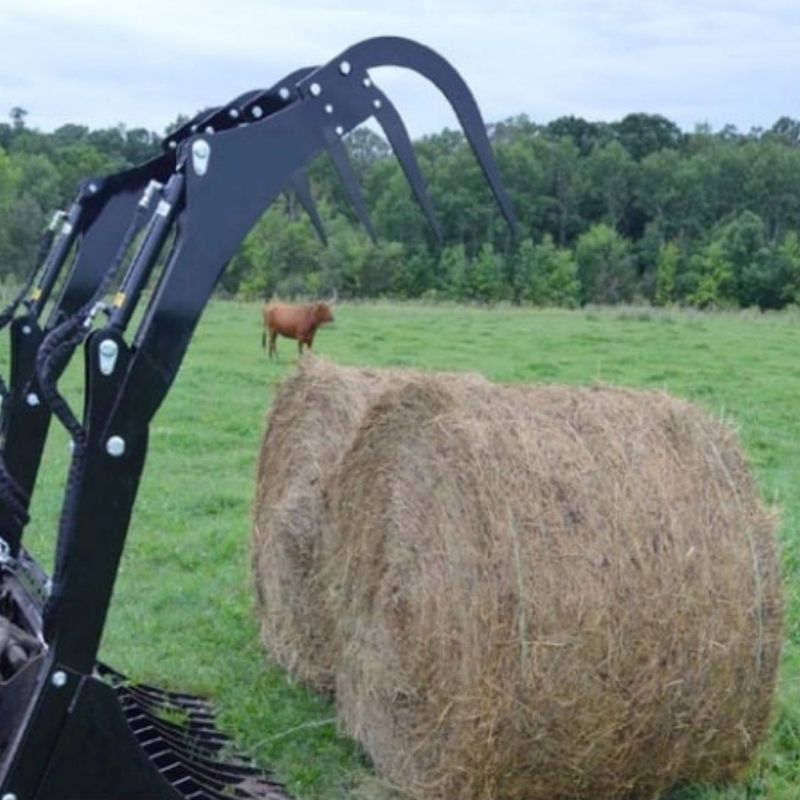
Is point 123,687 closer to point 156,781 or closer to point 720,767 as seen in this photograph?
point 156,781

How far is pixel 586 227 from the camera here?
37.0 meters

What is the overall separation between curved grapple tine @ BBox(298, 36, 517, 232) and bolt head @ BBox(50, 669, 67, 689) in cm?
134

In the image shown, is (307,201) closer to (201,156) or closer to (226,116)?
(226,116)

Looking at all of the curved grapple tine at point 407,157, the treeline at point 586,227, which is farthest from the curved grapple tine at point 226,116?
the treeline at point 586,227

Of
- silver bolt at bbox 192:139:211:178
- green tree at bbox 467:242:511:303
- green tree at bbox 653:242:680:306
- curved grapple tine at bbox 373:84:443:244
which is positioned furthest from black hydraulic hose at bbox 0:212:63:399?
green tree at bbox 653:242:680:306

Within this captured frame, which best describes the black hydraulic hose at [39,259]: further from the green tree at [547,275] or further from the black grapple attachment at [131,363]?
the green tree at [547,275]

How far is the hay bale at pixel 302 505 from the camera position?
5574 millimetres

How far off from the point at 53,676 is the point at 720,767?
91.4 inches

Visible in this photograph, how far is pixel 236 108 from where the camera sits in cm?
342

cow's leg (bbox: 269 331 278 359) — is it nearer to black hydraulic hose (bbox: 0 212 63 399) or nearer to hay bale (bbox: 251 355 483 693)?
hay bale (bbox: 251 355 483 693)

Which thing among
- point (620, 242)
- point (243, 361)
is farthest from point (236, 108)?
point (620, 242)

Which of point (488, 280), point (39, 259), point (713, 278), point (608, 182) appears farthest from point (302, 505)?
point (713, 278)

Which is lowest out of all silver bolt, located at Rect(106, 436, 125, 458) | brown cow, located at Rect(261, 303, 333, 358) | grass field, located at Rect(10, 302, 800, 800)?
grass field, located at Rect(10, 302, 800, 800)

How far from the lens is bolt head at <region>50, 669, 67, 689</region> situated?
285 cm
